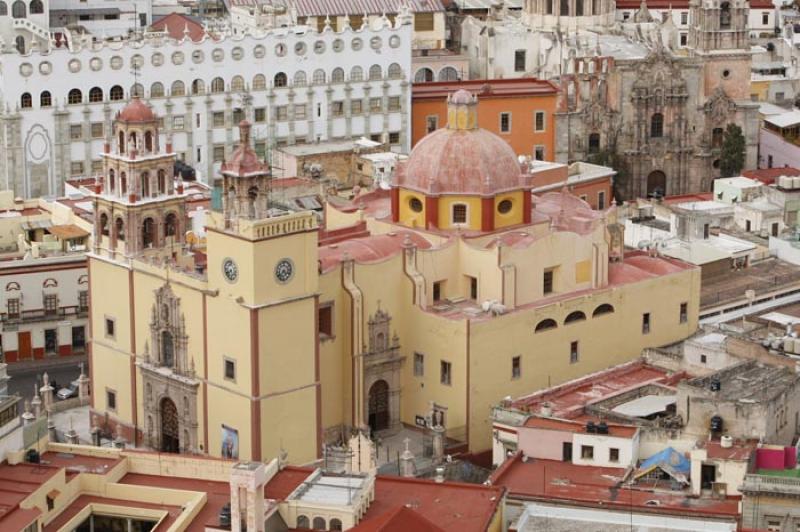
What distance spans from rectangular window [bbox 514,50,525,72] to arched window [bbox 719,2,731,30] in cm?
1533

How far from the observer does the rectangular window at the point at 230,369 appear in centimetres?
8781

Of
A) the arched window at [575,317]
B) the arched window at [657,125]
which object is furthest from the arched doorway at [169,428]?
the arched window at [657,125]

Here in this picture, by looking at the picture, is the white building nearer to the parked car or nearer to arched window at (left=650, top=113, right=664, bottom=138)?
arched window at (left=650, top=113, right=664, bottom=138)

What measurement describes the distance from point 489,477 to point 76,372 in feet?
100

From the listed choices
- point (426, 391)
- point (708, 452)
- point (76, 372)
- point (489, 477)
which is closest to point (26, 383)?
point (76, 372)

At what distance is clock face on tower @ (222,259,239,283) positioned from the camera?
8688 cm

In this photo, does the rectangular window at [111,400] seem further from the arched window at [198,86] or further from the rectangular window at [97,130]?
the arched window at [198,86]

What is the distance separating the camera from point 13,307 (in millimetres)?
109125

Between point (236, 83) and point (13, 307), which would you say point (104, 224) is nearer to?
point (13, 307)

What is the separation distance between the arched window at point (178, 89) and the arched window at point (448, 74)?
95.2ft

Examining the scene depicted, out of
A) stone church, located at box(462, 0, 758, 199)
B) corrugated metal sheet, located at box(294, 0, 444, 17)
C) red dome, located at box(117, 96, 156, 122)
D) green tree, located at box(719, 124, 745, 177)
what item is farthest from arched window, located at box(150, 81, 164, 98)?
green tree, located at box(719, 124, 745, 177)

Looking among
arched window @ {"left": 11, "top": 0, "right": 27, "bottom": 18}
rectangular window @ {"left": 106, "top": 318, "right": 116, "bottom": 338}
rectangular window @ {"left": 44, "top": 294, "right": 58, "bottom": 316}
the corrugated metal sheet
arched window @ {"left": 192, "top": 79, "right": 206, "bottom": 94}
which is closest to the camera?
rectangular window @ {"left": 106, "top": 318, "right": 116, "bottom": 338}

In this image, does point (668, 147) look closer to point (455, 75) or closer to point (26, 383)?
point (455, 75)

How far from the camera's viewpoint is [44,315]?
4311 inches
